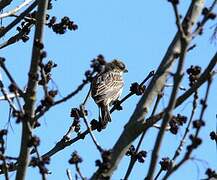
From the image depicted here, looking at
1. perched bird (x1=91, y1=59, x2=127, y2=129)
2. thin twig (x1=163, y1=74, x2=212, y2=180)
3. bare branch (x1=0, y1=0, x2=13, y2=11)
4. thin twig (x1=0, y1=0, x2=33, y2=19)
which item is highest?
perched bird (x1=91, y1=59, x2=127, y2=129)

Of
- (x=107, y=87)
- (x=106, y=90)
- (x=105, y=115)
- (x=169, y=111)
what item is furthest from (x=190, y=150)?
(x=107, y=87)

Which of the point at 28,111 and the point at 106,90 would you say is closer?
the point at 28,111

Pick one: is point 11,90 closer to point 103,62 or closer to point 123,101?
point 103,62

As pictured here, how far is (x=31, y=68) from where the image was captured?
5871mm

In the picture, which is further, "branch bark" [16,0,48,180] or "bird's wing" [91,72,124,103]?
"bird's wing" [91,72,124,103]

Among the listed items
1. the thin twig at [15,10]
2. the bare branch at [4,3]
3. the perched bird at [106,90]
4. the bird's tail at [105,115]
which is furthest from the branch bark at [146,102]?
the perched bird at [106,90]

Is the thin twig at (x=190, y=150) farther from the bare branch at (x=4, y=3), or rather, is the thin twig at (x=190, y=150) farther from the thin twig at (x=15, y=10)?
the thin twig at (x=15, y=10)

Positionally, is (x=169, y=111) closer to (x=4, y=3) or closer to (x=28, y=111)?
(x=28, y=111)

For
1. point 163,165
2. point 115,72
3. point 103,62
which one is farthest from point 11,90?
point 115,72

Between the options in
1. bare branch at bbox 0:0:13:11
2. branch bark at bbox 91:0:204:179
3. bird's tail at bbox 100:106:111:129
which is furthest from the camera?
bird's tail at bbox 100:106:111:129

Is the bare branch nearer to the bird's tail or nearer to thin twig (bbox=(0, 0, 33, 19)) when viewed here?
thin twig (bbox=(0, 0, 33, 19))

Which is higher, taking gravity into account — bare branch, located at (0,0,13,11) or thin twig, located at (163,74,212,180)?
bare branch, located at (0,0,13,11)

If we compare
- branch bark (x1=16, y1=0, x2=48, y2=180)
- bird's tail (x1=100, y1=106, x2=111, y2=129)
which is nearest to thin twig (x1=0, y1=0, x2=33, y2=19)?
bird's tail (x1=100, y1=106, x2=111, y2=129)

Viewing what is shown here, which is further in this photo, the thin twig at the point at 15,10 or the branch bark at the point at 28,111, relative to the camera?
the thin twig at the point at 15,10
